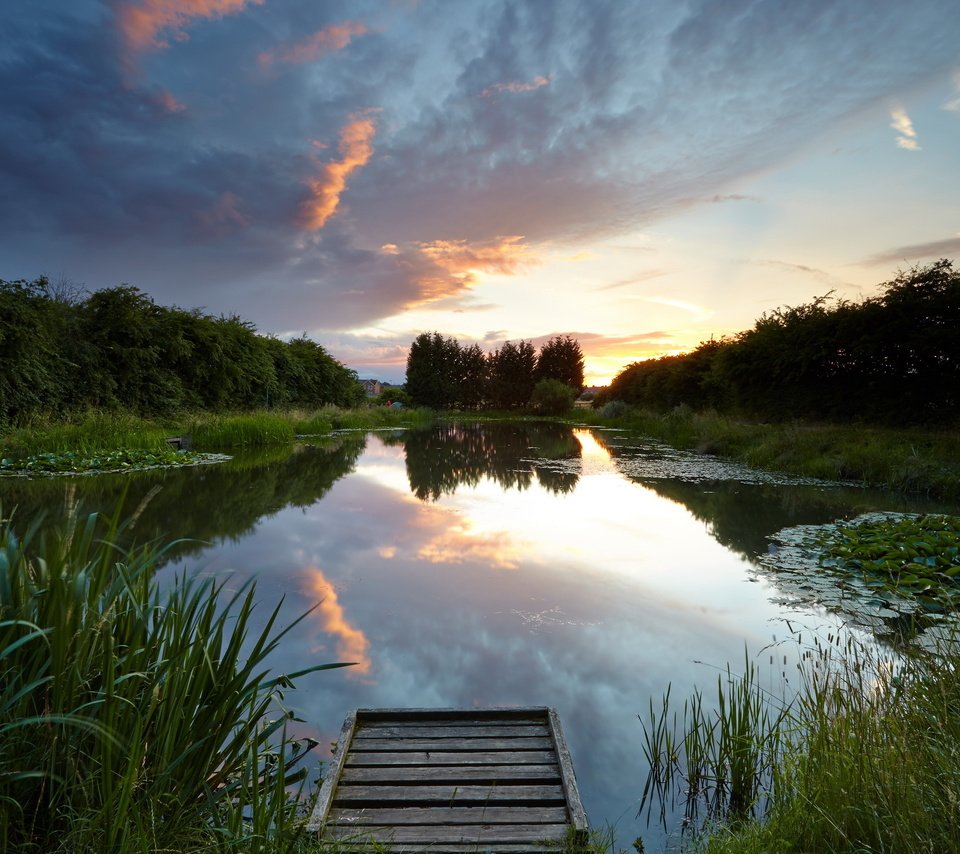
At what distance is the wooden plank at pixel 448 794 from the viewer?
2.37m

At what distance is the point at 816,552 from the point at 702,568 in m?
1.35

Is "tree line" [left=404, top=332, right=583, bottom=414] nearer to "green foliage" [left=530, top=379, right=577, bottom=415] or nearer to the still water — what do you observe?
"green foliage" [left=530, top=379, right=577, bottom=415]

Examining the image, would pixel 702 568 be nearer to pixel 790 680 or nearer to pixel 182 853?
pixel 790 680

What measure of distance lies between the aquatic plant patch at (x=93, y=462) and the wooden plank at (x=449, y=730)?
10.4 metres

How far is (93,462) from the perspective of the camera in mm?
11281

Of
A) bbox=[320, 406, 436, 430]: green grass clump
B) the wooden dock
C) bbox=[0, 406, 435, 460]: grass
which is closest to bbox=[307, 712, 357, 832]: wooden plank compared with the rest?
the wooden dock

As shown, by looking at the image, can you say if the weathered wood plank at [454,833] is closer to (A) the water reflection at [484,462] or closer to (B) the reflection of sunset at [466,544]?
(B) the reflection of sunset at [466,544]

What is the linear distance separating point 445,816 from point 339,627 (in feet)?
8.10

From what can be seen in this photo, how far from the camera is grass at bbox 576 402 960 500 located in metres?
10.2

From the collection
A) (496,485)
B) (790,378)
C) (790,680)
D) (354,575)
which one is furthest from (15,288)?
(790,378)

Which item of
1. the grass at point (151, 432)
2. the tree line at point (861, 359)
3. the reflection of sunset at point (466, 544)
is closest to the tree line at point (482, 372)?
the grass at point (151, 432)

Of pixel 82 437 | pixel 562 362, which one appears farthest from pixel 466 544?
pixel 562 362

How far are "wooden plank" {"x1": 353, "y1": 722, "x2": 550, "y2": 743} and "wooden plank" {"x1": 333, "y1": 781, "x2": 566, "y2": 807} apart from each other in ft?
1.34

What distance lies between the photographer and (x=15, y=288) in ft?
42.9
